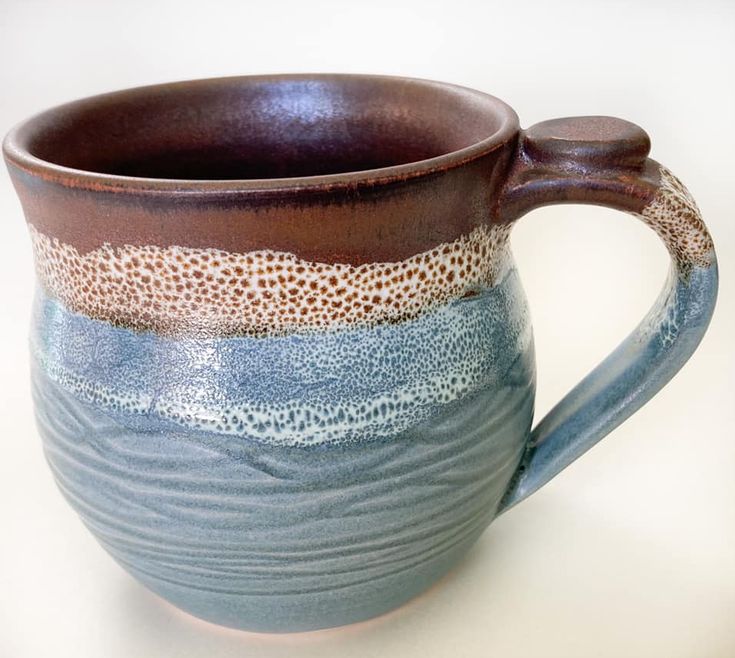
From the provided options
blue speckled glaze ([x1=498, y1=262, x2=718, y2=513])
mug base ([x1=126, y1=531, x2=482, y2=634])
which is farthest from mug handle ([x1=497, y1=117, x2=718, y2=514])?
mug base ([x1=126, y1=531, x2=482, y2=634])

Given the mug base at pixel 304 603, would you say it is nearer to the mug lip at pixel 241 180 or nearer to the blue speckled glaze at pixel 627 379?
the blue speckled glaze at pixel 627 379

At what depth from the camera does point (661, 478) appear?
1005 mm

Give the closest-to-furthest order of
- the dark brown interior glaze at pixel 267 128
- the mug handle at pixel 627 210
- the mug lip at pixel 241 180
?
1. the mug lip at pixel 241 180
2. the mug handle at pixel 627 210
3. the dark brown interior glaze at pixel 267 128

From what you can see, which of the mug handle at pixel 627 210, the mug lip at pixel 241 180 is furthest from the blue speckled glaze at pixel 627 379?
the mug lip at pixel 241 180

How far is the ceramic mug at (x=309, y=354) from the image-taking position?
0.58 meters

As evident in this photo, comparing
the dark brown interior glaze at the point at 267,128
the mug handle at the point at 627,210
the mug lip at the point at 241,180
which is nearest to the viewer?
the mug lip at the point at 241,180

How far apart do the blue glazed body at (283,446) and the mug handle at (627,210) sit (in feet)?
0.27

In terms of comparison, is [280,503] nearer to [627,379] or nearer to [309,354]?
[309,354]

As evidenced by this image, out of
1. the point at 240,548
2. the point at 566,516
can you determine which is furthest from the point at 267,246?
the point at 566,516

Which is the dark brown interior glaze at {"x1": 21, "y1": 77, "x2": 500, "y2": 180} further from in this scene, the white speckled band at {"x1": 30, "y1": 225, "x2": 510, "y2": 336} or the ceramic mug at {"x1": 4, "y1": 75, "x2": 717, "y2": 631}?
the white speckled band at {"x1": 30, "y1": 225, "x2": 510, "y2": 336}

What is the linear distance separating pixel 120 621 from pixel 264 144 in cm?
46

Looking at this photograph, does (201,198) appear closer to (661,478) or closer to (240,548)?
(240,548)

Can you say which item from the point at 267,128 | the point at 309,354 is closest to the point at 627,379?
the point at 309,354

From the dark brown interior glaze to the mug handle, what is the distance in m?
0.16
